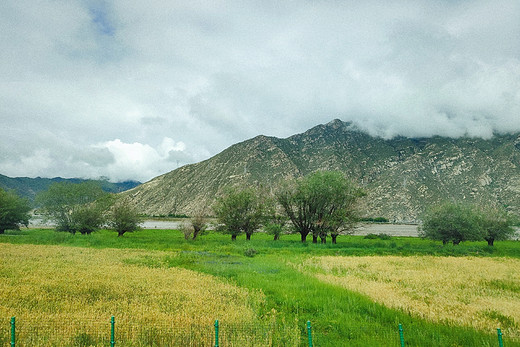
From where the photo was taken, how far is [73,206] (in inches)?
3024

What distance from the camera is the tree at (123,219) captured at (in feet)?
212

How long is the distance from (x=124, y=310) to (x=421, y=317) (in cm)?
1299

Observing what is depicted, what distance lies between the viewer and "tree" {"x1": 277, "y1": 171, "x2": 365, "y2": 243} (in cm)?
5416

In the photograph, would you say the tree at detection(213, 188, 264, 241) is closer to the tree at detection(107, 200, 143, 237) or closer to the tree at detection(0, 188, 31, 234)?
the tree at detection(107, 200, 143, 237)

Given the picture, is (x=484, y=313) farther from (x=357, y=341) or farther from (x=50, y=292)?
(x=50, y=292)

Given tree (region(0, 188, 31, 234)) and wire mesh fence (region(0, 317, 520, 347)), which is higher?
tree (region(0, 188, 31, 234))

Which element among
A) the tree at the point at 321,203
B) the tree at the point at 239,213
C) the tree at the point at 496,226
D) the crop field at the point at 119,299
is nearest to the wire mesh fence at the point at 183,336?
the crop field at the point at 119,299

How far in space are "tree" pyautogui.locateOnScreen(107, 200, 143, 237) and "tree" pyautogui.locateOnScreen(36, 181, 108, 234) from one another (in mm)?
3561

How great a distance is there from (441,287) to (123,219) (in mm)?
59371

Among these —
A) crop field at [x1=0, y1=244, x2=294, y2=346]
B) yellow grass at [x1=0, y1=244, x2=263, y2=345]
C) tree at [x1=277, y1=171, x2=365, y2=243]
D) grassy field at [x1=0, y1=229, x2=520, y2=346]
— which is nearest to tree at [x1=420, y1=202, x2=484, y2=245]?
tree at [x1=277, y1=171, x2=365, y2=243]

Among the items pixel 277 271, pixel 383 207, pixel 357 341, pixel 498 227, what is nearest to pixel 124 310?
pixel 357 341

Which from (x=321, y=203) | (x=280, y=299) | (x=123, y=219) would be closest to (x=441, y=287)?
(x=280, y=299)

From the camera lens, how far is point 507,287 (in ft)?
73.5

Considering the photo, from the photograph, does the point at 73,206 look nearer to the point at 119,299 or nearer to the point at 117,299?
the point at 117,299
